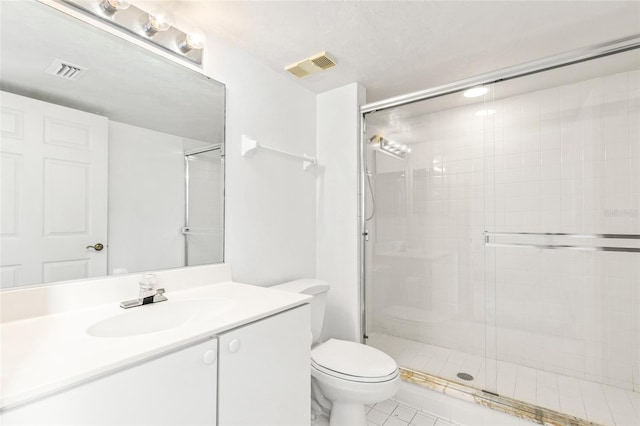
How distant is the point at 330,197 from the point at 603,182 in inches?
69.3

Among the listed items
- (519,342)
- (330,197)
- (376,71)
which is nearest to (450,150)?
(376,71)

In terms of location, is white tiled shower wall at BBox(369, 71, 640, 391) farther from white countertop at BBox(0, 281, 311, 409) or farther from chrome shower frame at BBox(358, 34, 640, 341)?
Answer: white countertop at BBox(0, 281, 311, 409)

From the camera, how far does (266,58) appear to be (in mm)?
1837

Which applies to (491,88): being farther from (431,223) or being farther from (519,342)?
(519,342)

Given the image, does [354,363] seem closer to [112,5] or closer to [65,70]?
[65,70]

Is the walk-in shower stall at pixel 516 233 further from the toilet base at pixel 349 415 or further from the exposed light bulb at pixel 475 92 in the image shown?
the toilet base at pixel 349 415

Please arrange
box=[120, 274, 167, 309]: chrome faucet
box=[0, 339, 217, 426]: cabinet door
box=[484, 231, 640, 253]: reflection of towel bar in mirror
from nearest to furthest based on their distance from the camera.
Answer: box=[0, 339, 217, 426]: cabinet door
box=[120, 274, 167, 309]: chrome faucet
box=[484, 231, 640, 253]: reflection of towel bar in mirror

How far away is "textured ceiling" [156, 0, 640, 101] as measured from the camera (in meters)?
1.40

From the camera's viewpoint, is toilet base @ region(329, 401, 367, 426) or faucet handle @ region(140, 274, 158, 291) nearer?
faucet handle @ region(140, 274, 158, 291)

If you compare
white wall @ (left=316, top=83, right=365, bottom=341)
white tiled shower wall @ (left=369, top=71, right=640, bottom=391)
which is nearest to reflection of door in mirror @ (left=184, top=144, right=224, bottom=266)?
white wall @ (left=316, top=83, right=365, bottom=341)

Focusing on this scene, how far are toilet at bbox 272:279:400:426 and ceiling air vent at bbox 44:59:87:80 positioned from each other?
1400 mm

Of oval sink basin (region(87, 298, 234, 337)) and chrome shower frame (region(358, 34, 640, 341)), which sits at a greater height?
chrome shower frame (region(358, 34, 640, 341))

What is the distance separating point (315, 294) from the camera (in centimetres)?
185

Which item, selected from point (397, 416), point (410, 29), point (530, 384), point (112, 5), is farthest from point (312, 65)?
point (530, 384)
